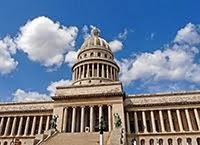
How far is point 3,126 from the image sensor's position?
53.4 metres

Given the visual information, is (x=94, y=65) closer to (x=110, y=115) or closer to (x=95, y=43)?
(x=95, y=43)

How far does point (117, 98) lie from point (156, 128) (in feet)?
30.7

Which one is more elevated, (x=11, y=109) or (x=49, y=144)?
(x=11, y=109)

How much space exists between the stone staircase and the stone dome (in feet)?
81.5

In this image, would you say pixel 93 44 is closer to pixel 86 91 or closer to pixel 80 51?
pixel 80 51

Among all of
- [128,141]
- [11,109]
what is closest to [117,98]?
[128,141]

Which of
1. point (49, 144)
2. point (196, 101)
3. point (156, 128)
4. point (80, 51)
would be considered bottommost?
point (49, 144)

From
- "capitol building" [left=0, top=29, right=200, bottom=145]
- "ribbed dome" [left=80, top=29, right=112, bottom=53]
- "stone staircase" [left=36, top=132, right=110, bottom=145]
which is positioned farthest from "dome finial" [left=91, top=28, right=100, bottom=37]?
"stone staircase" [left=36, top=132, right=110, bottom=145]

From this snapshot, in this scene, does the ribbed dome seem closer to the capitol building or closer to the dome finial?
the dome finial

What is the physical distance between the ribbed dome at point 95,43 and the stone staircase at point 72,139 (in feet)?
122

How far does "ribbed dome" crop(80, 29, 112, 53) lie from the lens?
232 feet

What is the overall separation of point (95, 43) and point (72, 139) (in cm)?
4145

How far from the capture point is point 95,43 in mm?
71688

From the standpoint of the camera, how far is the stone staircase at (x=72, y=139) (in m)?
31.5
